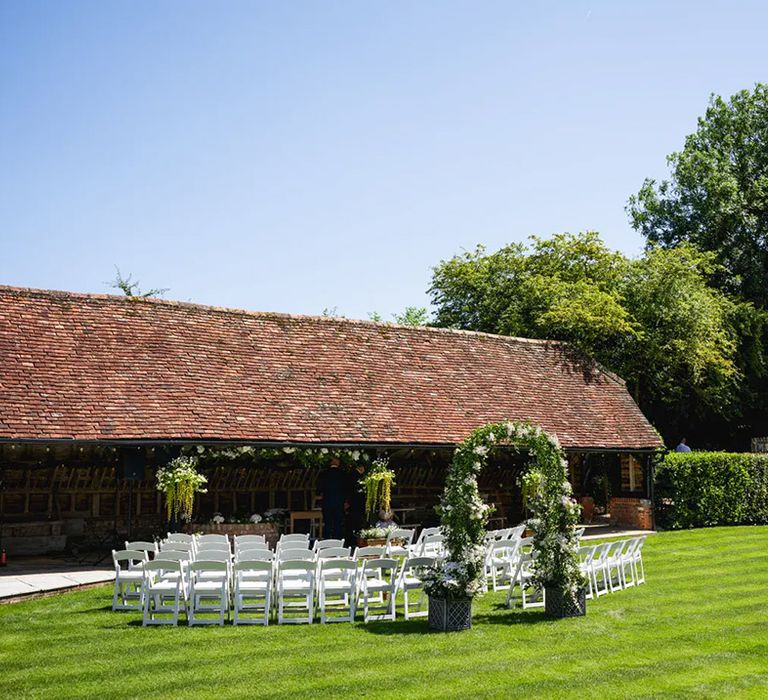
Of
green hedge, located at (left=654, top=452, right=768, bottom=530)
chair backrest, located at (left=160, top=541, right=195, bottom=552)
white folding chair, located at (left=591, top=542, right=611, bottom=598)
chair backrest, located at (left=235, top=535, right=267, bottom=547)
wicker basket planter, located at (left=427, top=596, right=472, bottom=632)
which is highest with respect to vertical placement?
green hedge, located at (left=654, top=452, right=768, bottom=530)

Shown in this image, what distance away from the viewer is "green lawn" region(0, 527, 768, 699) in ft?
29.8

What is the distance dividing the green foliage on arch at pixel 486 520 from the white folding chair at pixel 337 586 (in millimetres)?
1141

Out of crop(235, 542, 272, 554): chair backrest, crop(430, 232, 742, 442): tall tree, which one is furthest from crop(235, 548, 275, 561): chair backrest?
crop(430, 232, 742, 442): tall tree

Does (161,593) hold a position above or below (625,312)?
below

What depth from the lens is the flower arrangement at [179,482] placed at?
18.0 m

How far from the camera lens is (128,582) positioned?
13.7m

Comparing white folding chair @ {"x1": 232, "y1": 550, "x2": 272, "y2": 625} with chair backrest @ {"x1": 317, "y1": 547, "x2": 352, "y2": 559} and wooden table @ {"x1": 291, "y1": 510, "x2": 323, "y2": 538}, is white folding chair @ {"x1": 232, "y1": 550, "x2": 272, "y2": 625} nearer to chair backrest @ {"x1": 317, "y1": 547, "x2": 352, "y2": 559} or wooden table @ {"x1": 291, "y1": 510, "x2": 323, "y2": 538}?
chair backrest @ {"x1": 317, "y1": 547, "x2": 352, "y2": 559}

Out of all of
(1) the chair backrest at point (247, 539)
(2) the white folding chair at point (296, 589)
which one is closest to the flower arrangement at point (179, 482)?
(1) the chair backrest at point (247, 539)

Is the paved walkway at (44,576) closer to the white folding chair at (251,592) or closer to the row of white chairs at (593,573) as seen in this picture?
the white folding chair at (251,592)

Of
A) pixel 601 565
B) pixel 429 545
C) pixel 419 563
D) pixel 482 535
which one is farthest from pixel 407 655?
pixel 429 545

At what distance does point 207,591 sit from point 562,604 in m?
5.08

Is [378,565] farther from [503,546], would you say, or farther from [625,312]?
[625,312]

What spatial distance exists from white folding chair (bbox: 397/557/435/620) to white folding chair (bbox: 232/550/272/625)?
1.96 metres

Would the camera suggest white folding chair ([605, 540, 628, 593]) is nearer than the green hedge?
Yes
